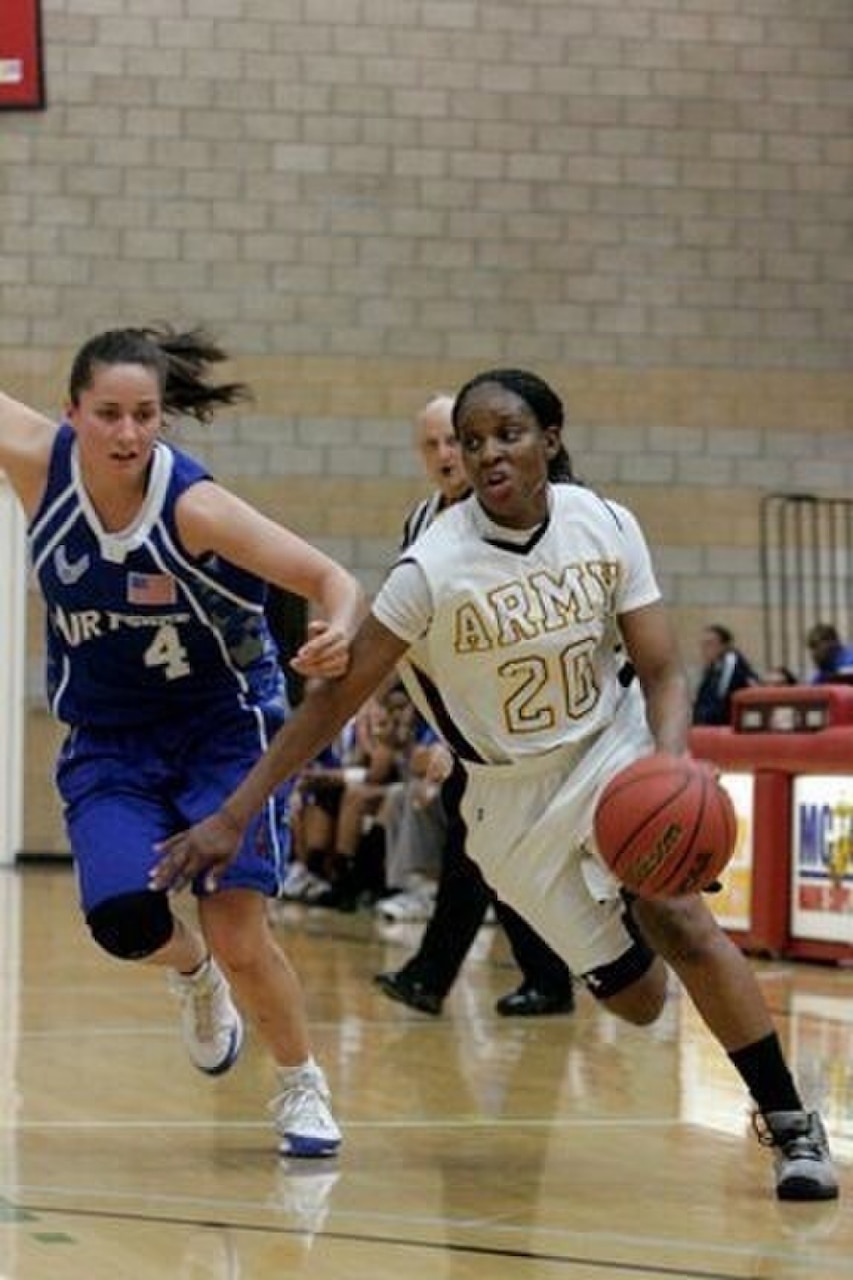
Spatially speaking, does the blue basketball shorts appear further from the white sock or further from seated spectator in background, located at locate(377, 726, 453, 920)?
seated spectator in background, located at locate(377, 726, 453, 920)

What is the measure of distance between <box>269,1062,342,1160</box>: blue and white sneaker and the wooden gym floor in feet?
0.23

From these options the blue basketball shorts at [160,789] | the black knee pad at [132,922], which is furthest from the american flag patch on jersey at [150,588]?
the black knee pad at [132,922]

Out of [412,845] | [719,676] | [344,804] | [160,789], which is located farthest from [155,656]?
[719,676]

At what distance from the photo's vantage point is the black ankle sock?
16.1 feet

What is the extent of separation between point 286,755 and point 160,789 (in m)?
0.54

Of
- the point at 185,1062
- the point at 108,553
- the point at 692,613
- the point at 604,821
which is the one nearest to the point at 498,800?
the point at 604,821

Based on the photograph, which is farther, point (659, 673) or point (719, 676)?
point (719, 676)

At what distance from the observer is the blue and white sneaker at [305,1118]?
17.5 feet

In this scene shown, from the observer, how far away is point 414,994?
26.7 feet

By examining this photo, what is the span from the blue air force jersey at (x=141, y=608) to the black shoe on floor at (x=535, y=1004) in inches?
124

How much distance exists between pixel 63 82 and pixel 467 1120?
38.2ft

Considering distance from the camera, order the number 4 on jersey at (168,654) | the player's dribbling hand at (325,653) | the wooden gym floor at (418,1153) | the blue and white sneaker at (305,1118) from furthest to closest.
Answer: the blue and white sneaker at (305,1118) → the number 4 on jersey at (168,654) → the player's dribbling hand at (325,653) → the wooden gym floor at (418,1153)

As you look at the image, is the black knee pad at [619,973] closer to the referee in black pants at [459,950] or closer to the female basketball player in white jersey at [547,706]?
the female basketball player in white jersey at [547,706]

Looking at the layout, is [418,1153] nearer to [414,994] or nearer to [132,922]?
[132,922]
